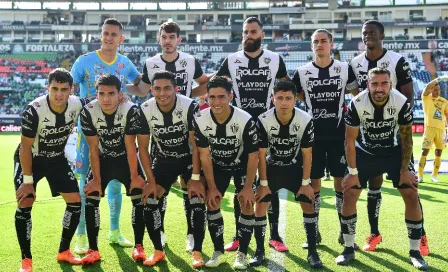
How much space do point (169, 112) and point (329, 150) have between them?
79.1 inches

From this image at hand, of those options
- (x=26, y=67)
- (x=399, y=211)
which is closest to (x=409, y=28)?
(x=26, y=67)

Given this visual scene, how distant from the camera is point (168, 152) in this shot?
5492 millimetres

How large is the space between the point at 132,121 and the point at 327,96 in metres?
2.34

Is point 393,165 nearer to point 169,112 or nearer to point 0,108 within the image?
point 169,112

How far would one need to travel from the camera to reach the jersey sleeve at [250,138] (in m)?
5.14

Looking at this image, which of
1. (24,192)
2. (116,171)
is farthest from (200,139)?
(24,192)

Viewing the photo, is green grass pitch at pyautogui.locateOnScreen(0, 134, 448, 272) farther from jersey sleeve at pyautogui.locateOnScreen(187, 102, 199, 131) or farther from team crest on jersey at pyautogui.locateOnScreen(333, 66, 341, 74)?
team crest on jersey at pyautogui.locateOnScreen(333, 66, 341, 74)

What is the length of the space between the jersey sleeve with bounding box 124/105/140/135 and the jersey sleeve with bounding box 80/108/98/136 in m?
0.36

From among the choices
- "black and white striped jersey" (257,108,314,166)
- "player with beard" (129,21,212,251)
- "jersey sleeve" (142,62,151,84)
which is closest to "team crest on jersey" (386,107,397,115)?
"black and white striped jersey" (257,108,314,166)

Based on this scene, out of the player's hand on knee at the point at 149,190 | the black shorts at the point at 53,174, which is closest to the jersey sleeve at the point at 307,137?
the player's hand on knee at the point at 149,190

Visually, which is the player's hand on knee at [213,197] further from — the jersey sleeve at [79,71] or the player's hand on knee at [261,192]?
the jersey sleeve at [79,71]

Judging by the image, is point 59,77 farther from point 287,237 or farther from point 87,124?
point 287,237

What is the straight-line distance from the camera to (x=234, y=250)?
5.80 m

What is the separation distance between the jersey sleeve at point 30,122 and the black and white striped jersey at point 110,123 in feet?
1.61
